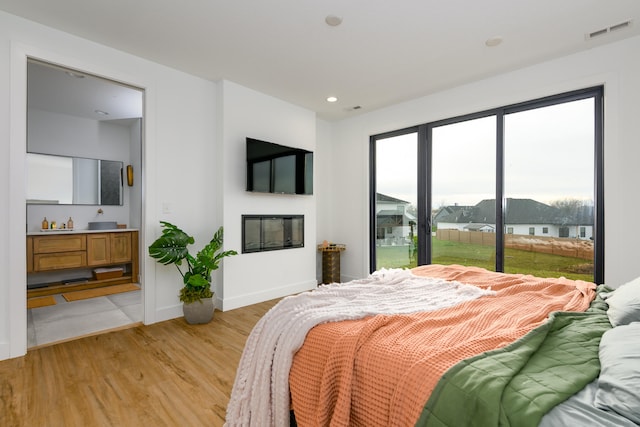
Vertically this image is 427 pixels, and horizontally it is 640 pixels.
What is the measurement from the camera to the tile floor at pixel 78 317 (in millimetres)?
3002

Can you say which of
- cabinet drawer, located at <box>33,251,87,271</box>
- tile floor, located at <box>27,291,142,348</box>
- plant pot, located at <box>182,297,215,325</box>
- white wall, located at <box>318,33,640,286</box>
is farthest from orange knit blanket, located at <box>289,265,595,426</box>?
cabinet drawer, located at <box>33,251,87,271</box>

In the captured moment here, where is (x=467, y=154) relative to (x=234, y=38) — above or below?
below

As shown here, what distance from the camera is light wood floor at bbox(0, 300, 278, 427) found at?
180 centimetres

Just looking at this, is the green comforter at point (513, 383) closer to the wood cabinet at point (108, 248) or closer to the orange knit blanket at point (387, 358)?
the orange knit blanket at point (387, 358)

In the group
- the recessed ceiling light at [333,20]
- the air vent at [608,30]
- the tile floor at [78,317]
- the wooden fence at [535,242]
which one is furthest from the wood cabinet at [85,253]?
the air vent at [608,30]

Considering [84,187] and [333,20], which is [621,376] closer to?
[333,20]

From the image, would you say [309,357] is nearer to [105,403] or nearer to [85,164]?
[105,403]

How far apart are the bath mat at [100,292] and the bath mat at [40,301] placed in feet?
0.50

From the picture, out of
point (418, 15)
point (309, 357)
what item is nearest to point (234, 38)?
point (418, 15)

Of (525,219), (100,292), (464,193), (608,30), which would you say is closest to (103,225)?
(100,292)

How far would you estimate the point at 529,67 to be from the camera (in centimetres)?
336

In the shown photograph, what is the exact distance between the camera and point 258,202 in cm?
411

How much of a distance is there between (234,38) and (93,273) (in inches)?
173

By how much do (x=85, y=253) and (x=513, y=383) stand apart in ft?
18.2
